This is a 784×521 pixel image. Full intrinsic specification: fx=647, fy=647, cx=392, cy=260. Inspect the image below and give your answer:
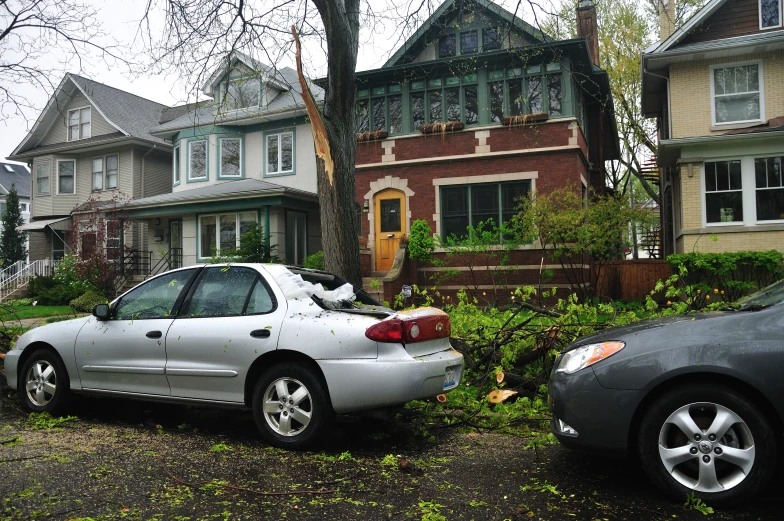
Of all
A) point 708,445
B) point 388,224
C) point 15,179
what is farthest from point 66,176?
point 708,445

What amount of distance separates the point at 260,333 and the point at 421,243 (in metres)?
13.1

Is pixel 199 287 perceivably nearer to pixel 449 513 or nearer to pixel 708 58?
pixel 449 513

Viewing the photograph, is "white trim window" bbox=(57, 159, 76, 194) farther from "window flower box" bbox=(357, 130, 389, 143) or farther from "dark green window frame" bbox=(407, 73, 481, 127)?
"dark green window frame" bbox=(407, 73, 481, 127)

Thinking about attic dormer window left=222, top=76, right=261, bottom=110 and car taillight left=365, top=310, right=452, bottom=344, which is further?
attic dormer window left=222, top=76, right=261, bottom=110

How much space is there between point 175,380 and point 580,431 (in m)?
3.51

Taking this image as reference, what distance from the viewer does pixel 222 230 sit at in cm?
2420

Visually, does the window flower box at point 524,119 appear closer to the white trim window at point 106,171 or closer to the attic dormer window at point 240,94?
the attic dormer window at point 240,94

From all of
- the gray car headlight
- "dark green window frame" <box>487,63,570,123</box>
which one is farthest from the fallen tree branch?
"dark green window frame" <box>487,63,570,123</box>

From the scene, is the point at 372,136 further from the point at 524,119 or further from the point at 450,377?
the point at 450,377

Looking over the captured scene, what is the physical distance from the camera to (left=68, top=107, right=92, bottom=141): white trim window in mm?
28523

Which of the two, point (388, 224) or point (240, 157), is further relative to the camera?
point (240, 157)

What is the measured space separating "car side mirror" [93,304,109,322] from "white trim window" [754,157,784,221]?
1662cm

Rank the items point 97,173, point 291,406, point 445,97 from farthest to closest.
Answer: point 97,173
point 445,97
point 291,406

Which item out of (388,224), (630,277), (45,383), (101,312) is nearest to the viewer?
(101,312)
